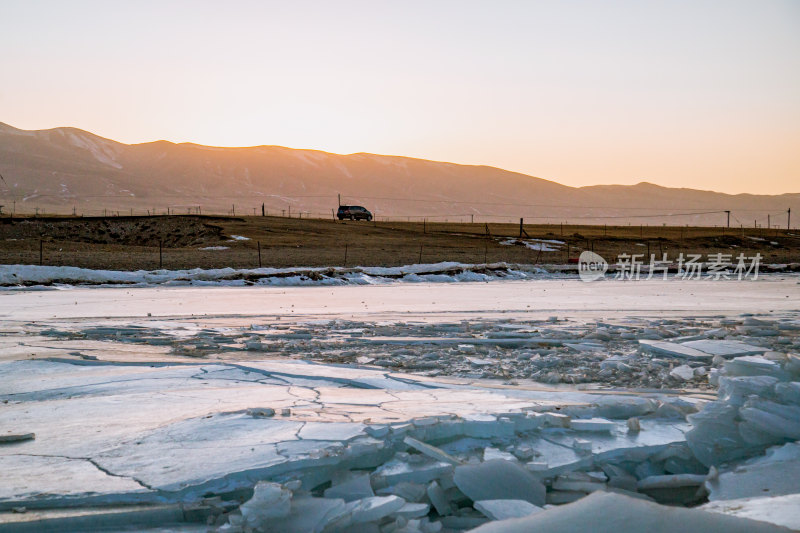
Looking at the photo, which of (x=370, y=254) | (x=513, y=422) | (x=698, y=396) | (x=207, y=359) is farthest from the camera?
(x=370, y=254)

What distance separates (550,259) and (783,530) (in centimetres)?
3447

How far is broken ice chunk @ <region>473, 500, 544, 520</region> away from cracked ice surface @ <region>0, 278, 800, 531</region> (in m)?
0.01

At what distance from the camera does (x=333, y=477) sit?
3.87 m

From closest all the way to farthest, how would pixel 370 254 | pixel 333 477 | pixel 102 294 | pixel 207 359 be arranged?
pixel 333 477, pixel 207 359, pixel 102 294, pixel 370 254

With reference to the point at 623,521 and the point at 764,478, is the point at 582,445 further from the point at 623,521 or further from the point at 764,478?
the point at 623,521

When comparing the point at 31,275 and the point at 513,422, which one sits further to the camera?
the point at 31,275

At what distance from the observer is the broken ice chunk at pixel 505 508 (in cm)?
338

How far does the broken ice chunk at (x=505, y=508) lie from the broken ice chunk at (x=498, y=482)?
12 cm

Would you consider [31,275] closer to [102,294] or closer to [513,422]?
[102,294]

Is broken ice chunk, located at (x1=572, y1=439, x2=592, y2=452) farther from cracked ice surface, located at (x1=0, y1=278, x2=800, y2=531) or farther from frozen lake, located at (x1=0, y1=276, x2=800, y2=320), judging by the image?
frozen lake, located at (x1=0, y1=276, x2=800, y2=320)

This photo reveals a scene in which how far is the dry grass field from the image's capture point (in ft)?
97.9

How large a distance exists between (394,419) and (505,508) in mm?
1532

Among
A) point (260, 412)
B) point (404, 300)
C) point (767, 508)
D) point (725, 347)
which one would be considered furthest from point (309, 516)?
point (404, 300)

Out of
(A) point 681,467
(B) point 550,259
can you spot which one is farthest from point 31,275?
(B) point 550,259
